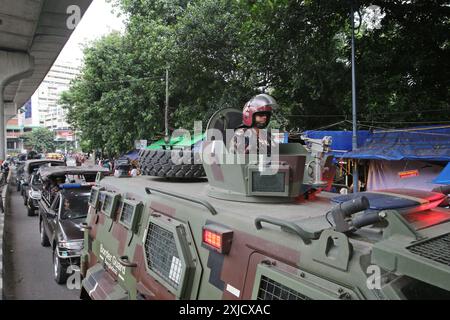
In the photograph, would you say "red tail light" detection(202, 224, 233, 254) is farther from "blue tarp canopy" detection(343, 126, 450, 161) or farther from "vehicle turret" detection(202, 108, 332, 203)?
"blue tarp canopy" detection(343, 126, 450, 161)

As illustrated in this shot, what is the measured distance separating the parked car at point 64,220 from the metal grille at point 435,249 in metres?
5.22

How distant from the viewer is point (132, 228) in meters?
3.66

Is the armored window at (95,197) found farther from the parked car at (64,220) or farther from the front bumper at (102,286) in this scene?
the parked car at (64,220)

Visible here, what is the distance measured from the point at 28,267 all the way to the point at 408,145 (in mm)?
9525

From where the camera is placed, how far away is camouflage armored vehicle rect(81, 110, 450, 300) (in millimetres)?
1714

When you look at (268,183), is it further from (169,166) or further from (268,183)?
(169,166)

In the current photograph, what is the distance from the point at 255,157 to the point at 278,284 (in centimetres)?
132

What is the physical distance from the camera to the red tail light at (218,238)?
250cm

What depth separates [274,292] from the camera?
210cm

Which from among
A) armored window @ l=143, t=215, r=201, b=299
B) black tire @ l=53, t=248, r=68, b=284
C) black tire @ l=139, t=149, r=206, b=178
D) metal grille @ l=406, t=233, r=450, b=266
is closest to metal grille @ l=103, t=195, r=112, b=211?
black tire @ l=139, t=149, r=206, b=178

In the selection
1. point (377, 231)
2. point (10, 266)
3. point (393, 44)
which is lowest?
point (10, 266)
